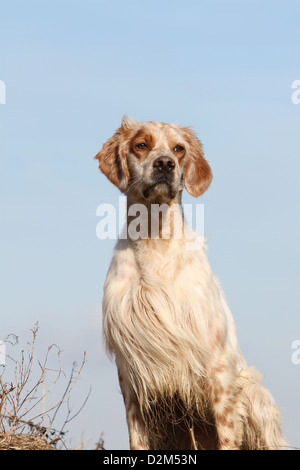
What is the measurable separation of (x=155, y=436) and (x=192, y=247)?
1.90m

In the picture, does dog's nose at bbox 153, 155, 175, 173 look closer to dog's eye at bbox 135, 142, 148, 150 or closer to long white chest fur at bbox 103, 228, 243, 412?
dog's eye at bbox 135, 142, 148, 150

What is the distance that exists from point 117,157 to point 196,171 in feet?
2.69

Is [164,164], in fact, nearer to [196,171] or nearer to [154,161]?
[154,161]

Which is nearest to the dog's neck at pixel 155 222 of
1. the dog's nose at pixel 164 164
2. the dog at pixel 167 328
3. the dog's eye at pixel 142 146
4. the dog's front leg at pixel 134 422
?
the dog at pixel 167 328

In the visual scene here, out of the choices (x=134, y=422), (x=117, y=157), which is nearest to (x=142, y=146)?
(x=117, y=157)

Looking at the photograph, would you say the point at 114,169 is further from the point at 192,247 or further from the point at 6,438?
the point at 6,438

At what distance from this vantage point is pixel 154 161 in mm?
7102

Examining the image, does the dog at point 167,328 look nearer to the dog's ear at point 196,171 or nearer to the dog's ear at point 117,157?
the dog's ear at point 117,157

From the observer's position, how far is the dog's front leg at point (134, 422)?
282 inches

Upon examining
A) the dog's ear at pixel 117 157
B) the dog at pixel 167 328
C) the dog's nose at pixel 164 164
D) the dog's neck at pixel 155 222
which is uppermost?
the dog's ear at pixel 117 157
